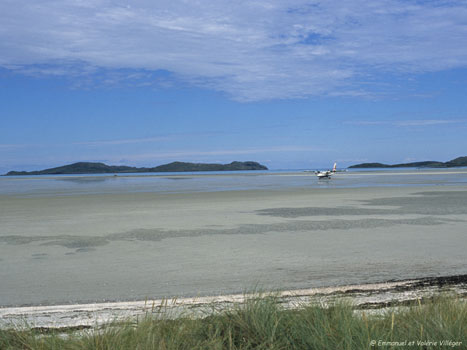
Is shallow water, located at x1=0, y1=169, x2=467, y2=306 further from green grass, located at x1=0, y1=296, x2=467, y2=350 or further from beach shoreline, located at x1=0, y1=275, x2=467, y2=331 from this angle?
green grass, located at x1=0, y1=296, x2=467, y2=350

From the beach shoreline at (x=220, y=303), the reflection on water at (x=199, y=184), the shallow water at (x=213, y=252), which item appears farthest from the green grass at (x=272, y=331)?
the reflection on water at (x=199, y=184)

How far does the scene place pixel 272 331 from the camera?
4.18 meters

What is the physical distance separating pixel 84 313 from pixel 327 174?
184 feet

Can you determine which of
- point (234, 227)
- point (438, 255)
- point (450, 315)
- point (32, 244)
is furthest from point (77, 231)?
point (450, 315)

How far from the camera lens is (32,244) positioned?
11.8m

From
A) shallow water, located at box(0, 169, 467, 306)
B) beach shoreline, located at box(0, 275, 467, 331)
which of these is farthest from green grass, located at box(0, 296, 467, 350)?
shallow water, located at box(0, 169, 467, 306)

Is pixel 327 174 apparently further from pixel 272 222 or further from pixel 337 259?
pixel 337 259

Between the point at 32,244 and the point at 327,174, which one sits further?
the point at 327,174

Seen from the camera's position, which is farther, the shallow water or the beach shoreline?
the shallow water

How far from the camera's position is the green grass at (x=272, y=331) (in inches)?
156

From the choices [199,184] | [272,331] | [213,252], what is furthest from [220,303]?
[199,184]

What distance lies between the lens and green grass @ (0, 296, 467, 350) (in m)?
3.95

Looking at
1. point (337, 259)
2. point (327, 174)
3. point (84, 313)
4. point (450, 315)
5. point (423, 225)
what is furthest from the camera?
point (327, 174)

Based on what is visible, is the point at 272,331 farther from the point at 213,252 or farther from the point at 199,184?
the point at 199,184
